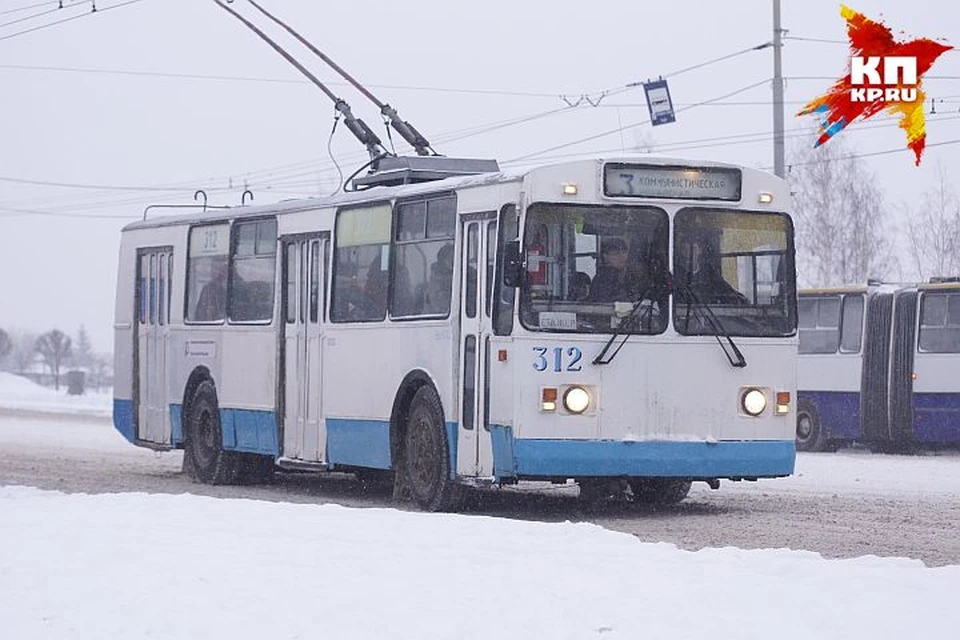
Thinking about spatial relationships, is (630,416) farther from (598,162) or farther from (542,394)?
(598,162)

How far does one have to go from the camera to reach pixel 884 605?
31.6ft

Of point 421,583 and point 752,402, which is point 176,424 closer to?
point 752,402

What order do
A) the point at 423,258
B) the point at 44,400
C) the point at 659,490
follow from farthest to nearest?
the point at 44,400, the point at 659,490, the point at 423,258

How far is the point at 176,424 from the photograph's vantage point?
23484mm

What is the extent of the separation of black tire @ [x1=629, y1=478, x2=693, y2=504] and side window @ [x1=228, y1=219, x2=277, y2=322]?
4647mm

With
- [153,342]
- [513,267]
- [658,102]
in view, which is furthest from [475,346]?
[658,102]

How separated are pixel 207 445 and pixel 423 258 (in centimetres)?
551

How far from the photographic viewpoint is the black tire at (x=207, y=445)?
2236 cm

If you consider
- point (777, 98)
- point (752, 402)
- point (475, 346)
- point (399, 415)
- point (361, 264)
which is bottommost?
point (399, 415)

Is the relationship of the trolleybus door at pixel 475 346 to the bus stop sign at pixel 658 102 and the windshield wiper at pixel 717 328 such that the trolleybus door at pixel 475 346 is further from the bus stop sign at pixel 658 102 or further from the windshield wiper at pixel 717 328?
the bus stop sign at pixel 658 102

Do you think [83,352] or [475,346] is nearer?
[475,346]

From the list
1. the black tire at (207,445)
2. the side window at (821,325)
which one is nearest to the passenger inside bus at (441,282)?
the black tire at (207,445)

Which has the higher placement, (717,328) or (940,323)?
(940,323)

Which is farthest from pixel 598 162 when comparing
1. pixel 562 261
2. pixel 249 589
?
pixel 249 589
